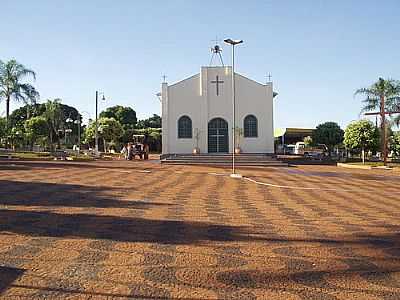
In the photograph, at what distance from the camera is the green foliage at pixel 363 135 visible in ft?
119

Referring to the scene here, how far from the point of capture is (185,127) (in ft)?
128

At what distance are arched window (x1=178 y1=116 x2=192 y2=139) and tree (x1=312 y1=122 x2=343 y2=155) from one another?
693 inches

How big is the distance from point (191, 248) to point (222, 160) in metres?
28.5

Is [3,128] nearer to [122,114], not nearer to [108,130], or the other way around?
[108,130]

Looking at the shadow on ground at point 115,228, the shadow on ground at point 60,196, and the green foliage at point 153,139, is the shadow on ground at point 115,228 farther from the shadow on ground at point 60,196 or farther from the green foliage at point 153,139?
the green foliage at point 153,139

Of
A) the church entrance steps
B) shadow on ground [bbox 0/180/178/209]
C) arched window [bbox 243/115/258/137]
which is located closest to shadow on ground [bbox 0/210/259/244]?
shadow on ground [bbox 0/180/178/209]

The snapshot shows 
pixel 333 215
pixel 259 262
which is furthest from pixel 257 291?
pixel 333 215

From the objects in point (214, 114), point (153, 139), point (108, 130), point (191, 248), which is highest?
point (214, 114)

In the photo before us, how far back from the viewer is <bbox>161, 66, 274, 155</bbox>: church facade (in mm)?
38500

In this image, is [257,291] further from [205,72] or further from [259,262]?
[205,72]

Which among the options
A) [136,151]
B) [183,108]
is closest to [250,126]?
[183,108]

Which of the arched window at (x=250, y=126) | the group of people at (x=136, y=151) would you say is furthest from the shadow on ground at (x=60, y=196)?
the arched window at (x=250, y=126)

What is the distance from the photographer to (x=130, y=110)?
8656cm

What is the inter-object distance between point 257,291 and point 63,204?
6.33m
